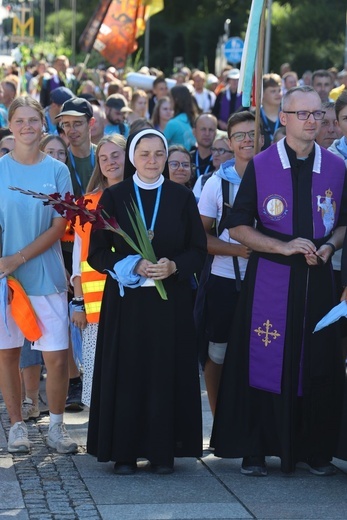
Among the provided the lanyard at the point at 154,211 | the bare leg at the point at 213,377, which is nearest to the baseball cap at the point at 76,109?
the lanyard at the point at 154,211

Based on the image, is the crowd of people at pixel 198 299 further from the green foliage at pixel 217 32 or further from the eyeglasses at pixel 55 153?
the green foliage at pixel 217 32

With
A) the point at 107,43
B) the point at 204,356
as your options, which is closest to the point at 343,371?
the point at 204,356

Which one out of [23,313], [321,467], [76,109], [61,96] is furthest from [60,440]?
[61,96]

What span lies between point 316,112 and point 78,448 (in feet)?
8.32

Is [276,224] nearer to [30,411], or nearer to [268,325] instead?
[268,325]

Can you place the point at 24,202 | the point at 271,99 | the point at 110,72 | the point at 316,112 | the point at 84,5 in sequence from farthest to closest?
the point at 84,5
the point at 110,72
the point at 271,99
the point at 24,202
the point at 316,112

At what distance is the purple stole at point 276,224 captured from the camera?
21.1ft

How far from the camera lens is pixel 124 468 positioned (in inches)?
257

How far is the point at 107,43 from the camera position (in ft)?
70.6

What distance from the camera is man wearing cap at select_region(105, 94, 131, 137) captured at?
1255 cm

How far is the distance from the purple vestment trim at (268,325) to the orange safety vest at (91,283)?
1.30 m

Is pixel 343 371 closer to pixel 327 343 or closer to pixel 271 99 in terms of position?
pixel 327 343

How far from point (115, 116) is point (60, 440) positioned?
614cm

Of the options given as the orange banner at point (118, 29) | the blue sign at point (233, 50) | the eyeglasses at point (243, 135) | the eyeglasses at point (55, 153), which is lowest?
the eyeglasses at point (55, 153)
